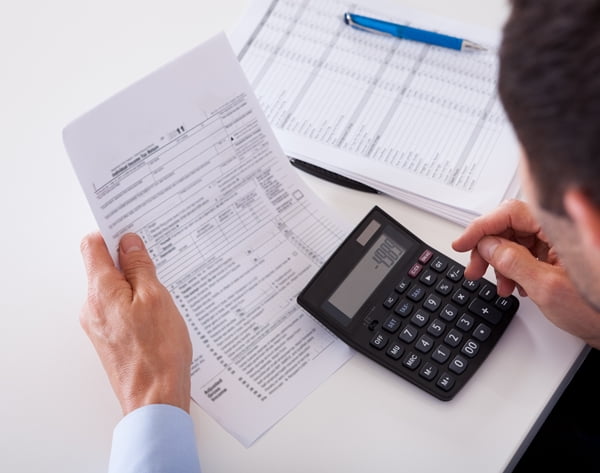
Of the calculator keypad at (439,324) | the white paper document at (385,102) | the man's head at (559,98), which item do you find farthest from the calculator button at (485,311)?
the man's head at (559,98)

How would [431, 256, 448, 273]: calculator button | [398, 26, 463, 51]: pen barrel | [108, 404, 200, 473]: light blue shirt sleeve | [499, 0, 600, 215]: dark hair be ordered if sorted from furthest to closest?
[398, 26, 463, 51]: pen barrel → [431, 256, 448, 273]: calculator button → [108, 404, 200, 473]: light blue shirt sleeve → [499, 0, 600, 215]: dark hair

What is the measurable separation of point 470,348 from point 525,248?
0.12m

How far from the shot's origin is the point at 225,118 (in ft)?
2.68

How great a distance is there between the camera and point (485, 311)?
0.76 metres

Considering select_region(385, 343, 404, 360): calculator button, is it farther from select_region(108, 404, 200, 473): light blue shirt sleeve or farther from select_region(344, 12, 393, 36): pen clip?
select_region(344, 12, 393, 36): pen clip

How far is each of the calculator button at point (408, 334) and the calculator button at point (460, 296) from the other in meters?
0.05

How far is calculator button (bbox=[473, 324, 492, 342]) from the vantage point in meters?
0.75

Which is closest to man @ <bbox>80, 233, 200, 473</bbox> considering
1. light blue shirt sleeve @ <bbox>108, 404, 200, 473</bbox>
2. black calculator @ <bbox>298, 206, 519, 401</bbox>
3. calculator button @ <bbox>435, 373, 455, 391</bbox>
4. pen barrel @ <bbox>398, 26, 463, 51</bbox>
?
light blue shirt sleeve @ <bbox>108, 404, 200, 473</bbox>

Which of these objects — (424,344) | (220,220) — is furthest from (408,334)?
(220,220)

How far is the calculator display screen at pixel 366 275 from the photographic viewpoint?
77 cm

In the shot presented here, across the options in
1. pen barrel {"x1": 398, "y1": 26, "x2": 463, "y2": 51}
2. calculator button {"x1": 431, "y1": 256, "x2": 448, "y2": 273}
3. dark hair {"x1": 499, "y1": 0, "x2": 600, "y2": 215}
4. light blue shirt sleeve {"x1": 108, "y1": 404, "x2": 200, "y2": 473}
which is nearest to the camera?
dark hair {"x1": 499, "y1": 0, "x2": 600, "y2": 215}

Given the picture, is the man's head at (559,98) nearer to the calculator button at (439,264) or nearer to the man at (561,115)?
the man at (561,115)

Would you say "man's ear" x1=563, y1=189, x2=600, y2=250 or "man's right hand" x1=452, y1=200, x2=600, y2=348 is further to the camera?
"man's right hand" x1=452, y1=200, x2=600, y2=348

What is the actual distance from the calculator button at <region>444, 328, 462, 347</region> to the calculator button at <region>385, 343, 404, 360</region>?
0.15 feet
